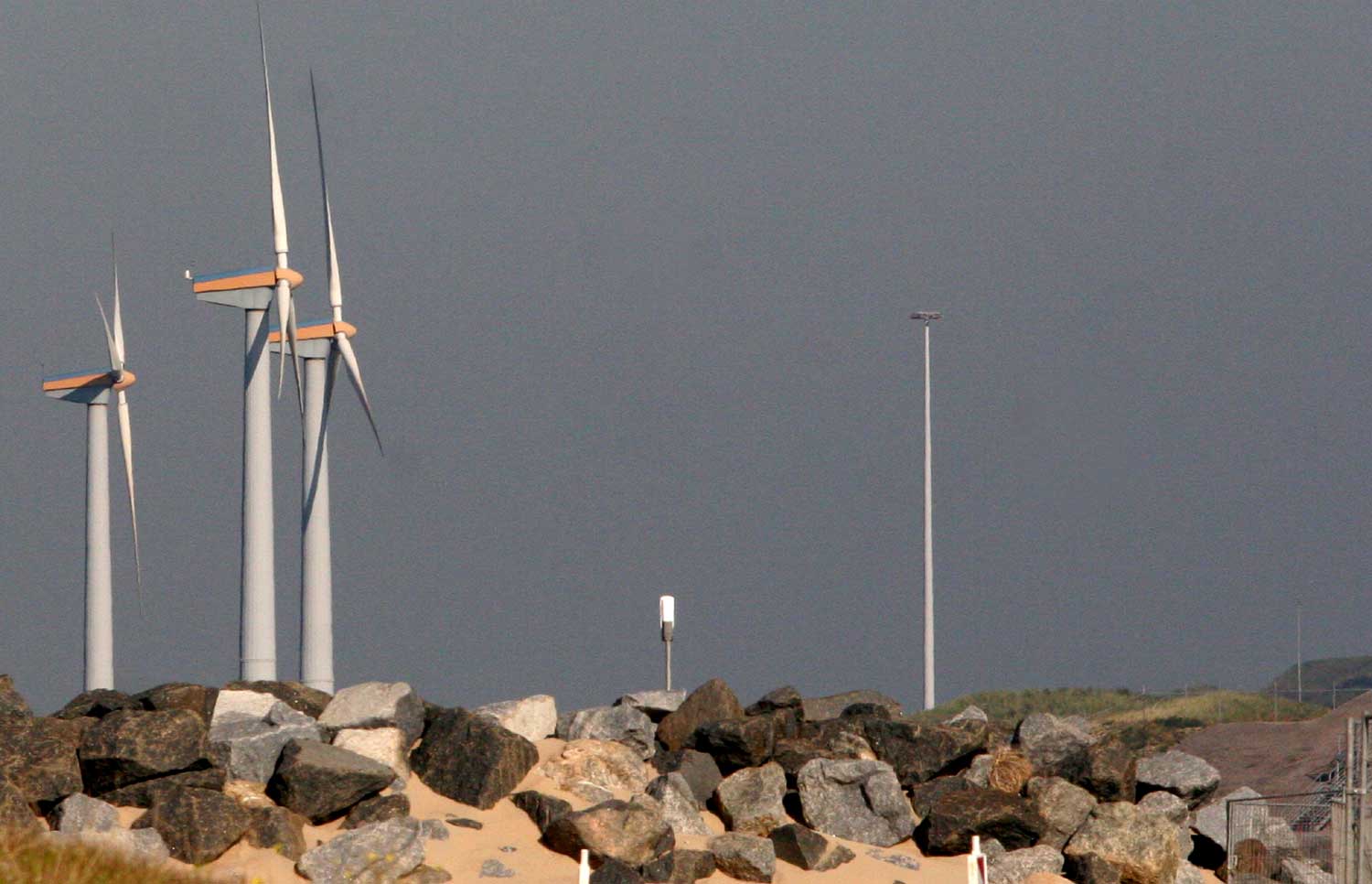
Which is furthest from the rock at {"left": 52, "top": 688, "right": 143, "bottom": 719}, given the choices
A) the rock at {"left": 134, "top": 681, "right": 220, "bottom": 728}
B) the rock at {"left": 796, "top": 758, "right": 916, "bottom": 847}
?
the rock at {"left": 796, "top": 758, "right": 916, "bottom": 847}

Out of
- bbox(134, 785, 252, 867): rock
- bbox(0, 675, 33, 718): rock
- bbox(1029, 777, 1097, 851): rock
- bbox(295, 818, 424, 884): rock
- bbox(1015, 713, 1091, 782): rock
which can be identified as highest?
bbox(0, 675, 33, 718): rock

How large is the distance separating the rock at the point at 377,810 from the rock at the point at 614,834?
2.24 metres

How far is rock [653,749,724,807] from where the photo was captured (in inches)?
1107

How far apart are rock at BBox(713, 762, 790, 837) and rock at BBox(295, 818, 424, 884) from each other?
6192 mm

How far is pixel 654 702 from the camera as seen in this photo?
104ft

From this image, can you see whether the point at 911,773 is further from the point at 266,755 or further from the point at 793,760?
the point at 266,755

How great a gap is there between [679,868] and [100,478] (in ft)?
104

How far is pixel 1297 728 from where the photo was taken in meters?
45.8

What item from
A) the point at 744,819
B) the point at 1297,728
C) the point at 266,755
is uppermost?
the point at 266,755

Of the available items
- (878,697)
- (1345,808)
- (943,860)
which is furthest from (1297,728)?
(1345,808)

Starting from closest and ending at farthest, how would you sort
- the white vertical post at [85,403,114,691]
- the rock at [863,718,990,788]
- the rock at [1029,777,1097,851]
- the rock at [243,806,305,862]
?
the rock at [243,806,305,862] → the rock at [1029,777,1097,851] → the rock at [863,718,990,788] → the white vertical post at [85,403,114,691]

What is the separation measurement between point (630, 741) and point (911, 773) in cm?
509

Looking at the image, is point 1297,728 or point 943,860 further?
point 1297,728

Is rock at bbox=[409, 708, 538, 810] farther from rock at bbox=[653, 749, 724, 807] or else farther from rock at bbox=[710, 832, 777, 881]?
rock at bbox=[710, 832, 777, 881]
